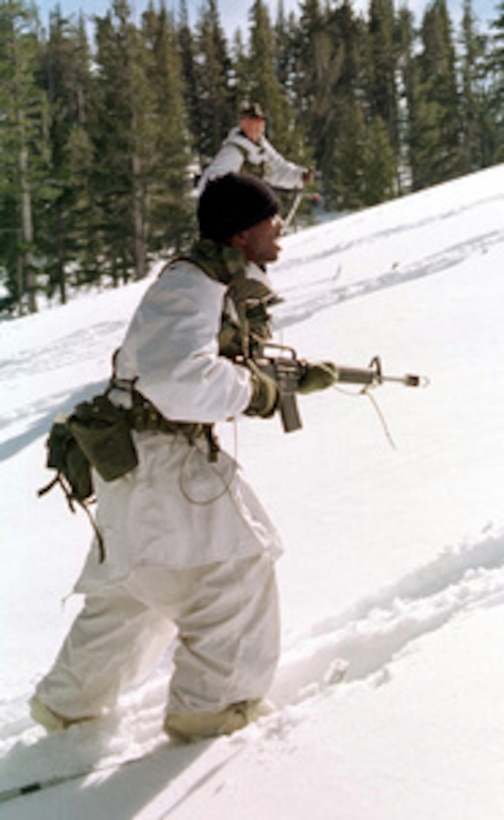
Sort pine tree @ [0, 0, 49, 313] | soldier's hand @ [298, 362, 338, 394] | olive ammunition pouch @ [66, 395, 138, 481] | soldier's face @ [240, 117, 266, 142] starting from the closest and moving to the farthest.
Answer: olive ammunition pouch @ [66, 395, 138, 481], soldier's hand @ [298, 362, 338, 394], soldier's face @ [240, 117, 266, 142], pine tree @ [0, 0, 49, 313]

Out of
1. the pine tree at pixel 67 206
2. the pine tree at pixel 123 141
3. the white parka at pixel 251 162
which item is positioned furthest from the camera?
the pine tree at pixel 67 206

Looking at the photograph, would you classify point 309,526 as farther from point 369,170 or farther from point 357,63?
point 357,63

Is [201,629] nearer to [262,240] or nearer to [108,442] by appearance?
[108,442]

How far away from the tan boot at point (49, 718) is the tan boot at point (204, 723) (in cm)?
39

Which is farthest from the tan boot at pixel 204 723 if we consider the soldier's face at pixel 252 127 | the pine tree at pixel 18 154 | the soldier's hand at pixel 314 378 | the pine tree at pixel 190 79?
the pine tree at pixel 190 79

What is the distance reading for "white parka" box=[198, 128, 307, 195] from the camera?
218 inches

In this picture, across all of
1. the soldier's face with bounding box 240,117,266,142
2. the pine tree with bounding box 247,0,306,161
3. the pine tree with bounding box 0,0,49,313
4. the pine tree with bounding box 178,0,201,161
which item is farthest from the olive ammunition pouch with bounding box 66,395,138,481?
the pine tree with bounding box 178,0,201,161

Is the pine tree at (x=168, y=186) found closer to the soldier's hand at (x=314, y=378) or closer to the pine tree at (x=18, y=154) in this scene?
the pine tree at (x=18, y=154)

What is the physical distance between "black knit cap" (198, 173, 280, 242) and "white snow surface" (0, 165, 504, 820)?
0.64m

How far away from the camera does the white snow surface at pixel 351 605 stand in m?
1.90

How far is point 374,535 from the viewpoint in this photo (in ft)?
11.9

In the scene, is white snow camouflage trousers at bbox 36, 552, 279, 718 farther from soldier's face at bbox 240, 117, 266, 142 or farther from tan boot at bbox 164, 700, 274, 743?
soldier's face at bbox 240, 117, 266, 142

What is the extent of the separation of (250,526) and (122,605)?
0.51m

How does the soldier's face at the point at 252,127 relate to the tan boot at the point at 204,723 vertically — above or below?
above
